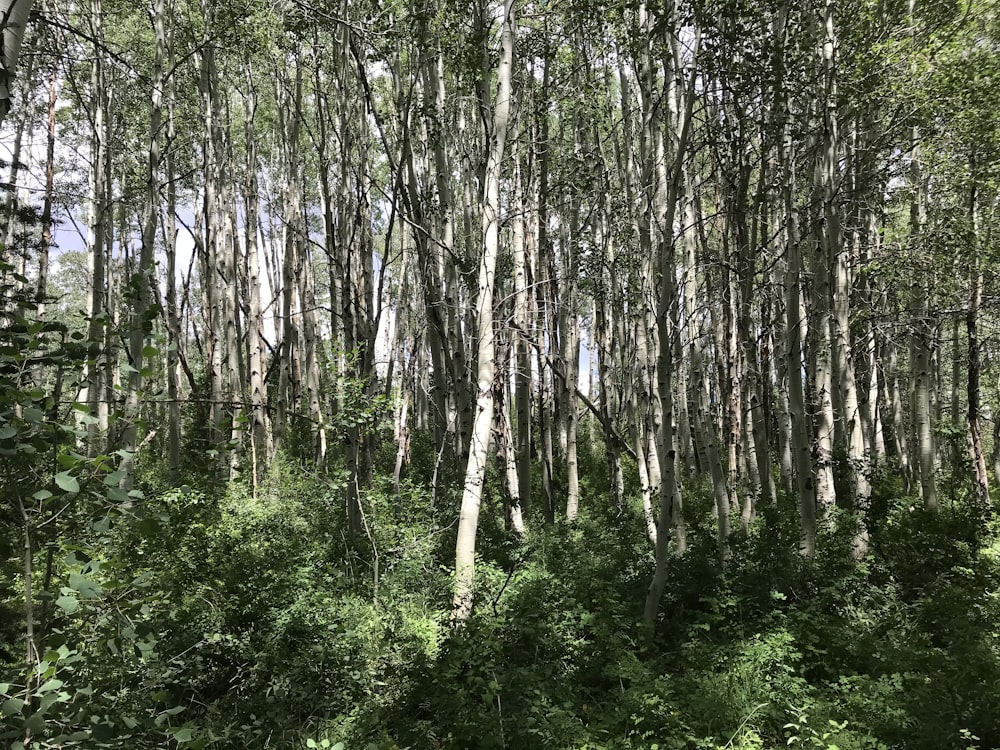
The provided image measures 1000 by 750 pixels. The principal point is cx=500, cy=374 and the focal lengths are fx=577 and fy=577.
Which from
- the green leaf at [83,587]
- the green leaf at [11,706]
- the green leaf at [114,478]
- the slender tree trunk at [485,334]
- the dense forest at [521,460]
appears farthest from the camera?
the slender tree trunk at [485,334]

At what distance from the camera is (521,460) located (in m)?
11.0

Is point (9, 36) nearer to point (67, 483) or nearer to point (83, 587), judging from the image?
point (67, 483)

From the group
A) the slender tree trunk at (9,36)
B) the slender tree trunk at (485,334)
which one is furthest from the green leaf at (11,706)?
the slender tree trunk at (485,334)

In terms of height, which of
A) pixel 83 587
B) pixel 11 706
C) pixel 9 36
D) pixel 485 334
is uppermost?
pixel 485 334

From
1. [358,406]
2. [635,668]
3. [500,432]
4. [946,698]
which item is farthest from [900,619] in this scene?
[358,406]

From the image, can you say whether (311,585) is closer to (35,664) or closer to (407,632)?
(407,632)

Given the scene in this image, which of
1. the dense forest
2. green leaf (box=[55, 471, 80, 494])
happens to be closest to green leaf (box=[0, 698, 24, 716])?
the dense forest

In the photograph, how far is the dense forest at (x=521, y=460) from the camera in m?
2.56

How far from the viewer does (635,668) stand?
4.83 metres

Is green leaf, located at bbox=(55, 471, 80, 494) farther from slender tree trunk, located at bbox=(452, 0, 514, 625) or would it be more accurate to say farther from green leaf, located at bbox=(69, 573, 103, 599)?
slender tree trunk, located at bbox=(452, 0, 514, 625)

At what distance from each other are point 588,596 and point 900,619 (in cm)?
327

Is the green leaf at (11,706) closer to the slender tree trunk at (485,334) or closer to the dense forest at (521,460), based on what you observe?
the dense forest at (521,460)

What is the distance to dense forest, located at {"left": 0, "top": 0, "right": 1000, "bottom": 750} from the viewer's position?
2.56m

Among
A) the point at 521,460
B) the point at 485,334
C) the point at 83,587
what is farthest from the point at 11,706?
the point at 521,460
